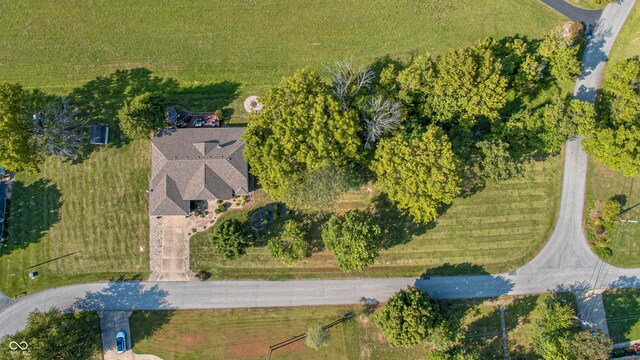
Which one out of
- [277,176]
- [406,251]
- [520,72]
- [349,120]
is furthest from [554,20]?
[277,176]

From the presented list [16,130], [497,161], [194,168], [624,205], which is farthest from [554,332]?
[16,130]

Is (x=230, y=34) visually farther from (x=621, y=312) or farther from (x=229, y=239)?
(x=621, y=312)

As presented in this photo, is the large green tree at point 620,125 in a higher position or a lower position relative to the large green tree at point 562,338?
higher

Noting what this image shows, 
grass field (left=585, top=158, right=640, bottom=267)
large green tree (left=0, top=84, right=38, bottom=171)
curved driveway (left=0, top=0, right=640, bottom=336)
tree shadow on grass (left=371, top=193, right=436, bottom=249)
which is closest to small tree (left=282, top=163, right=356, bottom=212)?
tree shadow on grass (left=371, top=193, right=436, bottom=249)

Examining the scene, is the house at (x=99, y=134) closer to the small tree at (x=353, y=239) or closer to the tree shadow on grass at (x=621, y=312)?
the small tree at (x=353, y=239)

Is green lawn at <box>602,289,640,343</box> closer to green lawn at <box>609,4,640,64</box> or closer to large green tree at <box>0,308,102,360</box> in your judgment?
green lawn at <box>609,4,640,64</box>

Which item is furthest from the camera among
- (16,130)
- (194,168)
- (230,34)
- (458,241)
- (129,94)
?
(230,34)

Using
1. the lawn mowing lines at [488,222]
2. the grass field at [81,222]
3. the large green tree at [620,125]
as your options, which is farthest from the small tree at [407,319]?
the grass field at [81,222]

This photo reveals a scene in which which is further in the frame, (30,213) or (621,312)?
(621,312)
